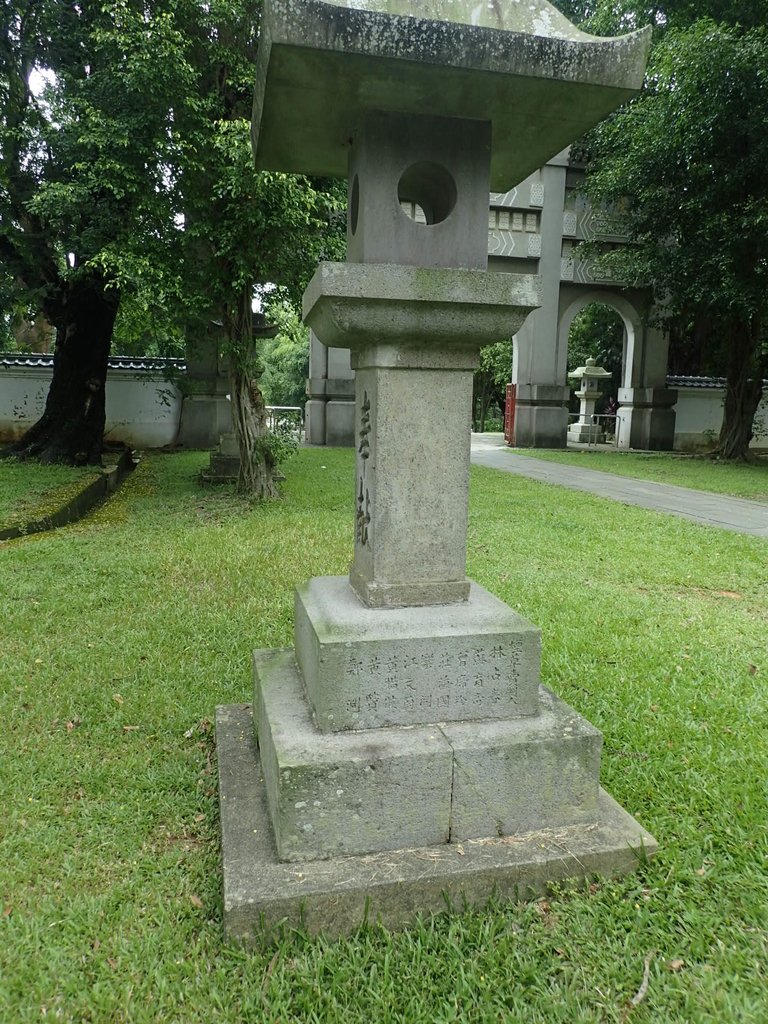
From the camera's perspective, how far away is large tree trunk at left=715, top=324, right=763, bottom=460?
14.8 m

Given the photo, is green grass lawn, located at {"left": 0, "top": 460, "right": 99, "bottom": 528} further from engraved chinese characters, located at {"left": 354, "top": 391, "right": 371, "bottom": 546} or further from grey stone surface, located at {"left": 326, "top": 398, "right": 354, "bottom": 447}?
Answer: grey stone surface, located at {"left": 326, "top": 398, "right": 354, "bottom": 447}

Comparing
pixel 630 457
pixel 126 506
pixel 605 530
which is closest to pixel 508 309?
pixel 605 530

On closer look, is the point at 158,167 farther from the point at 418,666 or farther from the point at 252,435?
the point at 418,666

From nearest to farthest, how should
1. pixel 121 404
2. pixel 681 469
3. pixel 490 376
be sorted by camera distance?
pixel 681 469
pixel 121 404
pixel 490 376

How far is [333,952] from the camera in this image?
2.04 m

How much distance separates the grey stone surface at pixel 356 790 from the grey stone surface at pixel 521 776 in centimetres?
6

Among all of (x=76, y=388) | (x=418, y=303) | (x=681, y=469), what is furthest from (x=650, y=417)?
(x=418, y=303)

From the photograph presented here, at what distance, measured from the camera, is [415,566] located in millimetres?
2646

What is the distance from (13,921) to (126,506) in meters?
7.05

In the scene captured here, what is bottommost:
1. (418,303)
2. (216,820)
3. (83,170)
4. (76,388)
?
(216,820)

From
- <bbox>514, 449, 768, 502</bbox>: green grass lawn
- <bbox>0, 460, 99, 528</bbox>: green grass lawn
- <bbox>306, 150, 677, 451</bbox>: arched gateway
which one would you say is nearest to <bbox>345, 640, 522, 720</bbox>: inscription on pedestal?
<bbox>0, 460, 99, 528</bbox>: green grass lawn

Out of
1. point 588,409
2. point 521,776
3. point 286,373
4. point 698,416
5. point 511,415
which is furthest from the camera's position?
point 286,373

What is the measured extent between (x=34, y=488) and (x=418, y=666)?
308 inches

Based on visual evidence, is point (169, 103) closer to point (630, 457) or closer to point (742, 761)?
point (742, 761)
